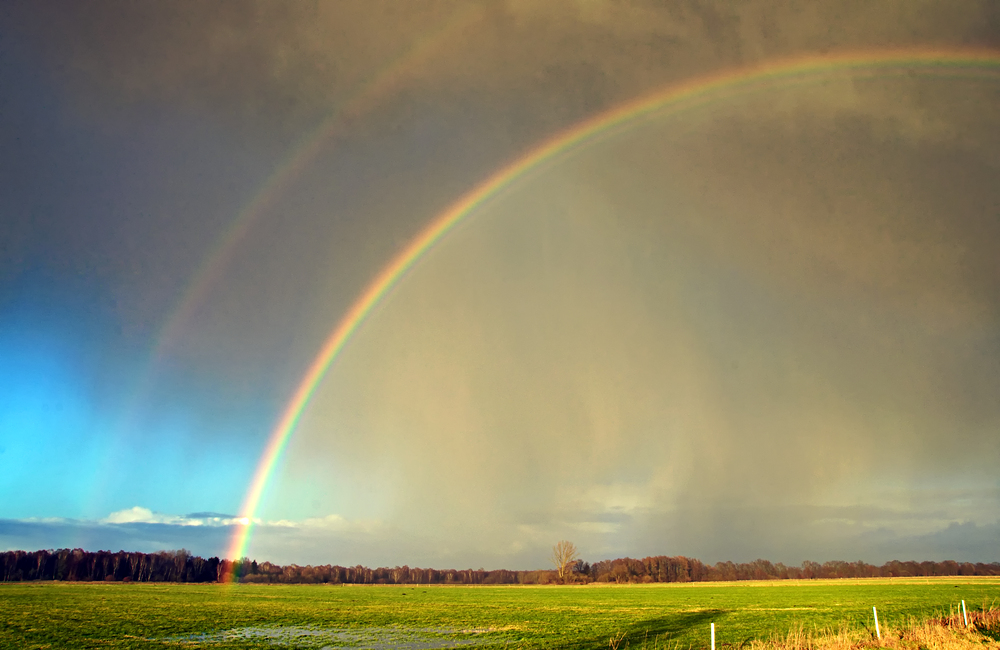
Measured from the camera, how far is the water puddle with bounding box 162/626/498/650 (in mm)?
27906

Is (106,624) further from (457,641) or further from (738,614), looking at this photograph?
(738,614)

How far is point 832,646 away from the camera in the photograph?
802 inches

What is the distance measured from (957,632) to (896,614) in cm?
2152

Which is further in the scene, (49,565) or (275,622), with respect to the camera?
(49,565)

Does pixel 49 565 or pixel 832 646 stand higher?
pixel 832 646

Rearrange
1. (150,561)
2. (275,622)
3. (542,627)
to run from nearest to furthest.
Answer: (542,627), (275,622), (150,561)

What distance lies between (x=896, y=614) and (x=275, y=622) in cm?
4269

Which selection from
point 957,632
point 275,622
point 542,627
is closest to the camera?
point 957,632

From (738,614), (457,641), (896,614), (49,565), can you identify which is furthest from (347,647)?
(49,565)

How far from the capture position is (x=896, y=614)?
41.7 meters

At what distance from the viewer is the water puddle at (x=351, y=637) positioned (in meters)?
27.9

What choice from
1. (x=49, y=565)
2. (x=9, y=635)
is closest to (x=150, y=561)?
(x=49, y=565)

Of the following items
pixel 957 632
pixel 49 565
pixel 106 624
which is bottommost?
pixel 49 565

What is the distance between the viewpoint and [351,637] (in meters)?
31.6
